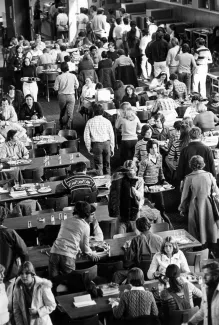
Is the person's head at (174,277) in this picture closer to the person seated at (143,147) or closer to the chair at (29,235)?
the chair at (29,235)

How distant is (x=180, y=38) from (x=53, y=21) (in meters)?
5.49

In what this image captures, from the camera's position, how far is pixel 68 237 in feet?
36.6

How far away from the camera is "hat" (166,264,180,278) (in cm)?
973

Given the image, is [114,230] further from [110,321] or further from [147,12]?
[147,12]

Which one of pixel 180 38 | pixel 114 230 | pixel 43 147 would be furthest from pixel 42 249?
pixel 180 38

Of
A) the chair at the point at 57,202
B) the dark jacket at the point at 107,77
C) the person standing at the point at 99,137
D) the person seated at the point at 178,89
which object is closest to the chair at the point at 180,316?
the chair at the point at 57,202

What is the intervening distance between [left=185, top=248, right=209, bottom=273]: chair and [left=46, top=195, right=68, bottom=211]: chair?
112 inches

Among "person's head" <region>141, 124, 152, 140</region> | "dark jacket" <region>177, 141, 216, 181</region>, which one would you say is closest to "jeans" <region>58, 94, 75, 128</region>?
"person's head" <region>141, 124, 152, 140</region>

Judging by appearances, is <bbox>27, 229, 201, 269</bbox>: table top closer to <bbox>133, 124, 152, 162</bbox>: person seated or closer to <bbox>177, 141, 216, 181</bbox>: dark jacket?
<bbox>177, 141, 216, 181</bbox>: dark jacket

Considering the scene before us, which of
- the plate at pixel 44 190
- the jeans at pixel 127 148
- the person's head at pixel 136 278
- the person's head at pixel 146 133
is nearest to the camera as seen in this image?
the person's head at pixel 136 278

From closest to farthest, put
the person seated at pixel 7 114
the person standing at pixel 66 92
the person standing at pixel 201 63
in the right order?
the person seated at pixel 7 114
the person standing at pixel 66 92
the person standing at pixel 201 63

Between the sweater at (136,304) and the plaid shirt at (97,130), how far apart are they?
6366mm

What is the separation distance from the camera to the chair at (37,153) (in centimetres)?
1616

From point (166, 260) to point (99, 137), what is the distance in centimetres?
536
